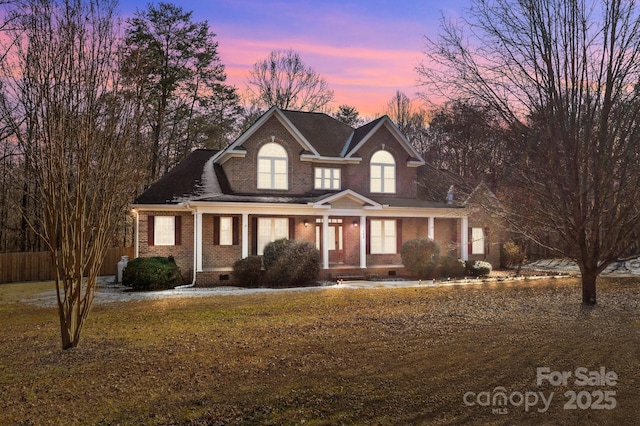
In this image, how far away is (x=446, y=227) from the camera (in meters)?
23.7

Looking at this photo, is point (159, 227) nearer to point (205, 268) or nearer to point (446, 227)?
point (205, 268)

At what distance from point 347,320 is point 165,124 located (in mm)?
25197

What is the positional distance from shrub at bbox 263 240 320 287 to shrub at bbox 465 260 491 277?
26.3 feet

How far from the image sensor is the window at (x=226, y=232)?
19156 mm

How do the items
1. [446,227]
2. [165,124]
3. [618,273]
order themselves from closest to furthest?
[618,273] → [446,227] → [165,124]

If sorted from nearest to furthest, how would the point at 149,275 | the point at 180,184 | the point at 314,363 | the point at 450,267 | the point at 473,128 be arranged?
the point at 314,363 → the point at 473,128 → the point at 149,275 → the point at 450,267 → the point at 180,184

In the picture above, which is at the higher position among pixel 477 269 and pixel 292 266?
pixel 292 266

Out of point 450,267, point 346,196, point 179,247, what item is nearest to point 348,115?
point 346,196

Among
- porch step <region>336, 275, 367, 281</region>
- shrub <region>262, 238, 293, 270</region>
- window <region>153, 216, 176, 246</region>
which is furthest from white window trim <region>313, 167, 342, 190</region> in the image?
window <region>153, 216, 176, 246</region>

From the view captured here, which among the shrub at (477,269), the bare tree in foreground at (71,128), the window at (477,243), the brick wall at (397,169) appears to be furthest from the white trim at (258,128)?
the bare tree in foreground at (71,128)

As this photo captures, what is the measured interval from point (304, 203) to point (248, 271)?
4.08 metres

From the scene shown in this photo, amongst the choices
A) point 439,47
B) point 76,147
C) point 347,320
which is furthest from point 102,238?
point 439,47

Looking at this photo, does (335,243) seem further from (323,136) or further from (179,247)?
(179,247)

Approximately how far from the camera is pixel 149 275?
52.4 feet
